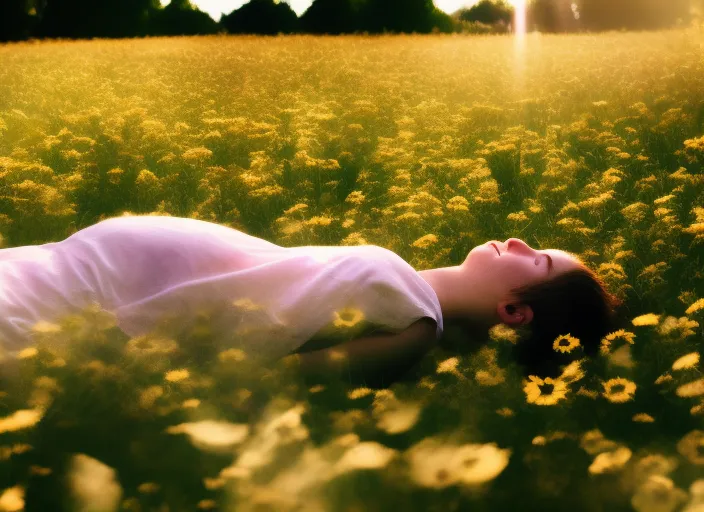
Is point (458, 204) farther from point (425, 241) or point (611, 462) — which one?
point (611, 462)

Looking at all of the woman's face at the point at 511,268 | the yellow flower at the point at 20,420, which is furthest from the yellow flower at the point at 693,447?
the yellow flower at the point at 20,420

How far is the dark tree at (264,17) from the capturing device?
2347 centimetres

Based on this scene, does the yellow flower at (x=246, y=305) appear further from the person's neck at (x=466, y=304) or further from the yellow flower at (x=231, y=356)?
the person's neck at (x=466, y=304)

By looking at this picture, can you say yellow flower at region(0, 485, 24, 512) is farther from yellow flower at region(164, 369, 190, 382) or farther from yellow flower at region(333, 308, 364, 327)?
yellow flower at region(333, 308, 364, 327)

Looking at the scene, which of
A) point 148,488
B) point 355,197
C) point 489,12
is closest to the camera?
point 148,488

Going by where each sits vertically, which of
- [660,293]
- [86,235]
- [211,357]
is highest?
[86,235]

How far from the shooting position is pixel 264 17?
23484mm

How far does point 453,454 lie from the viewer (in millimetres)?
1641

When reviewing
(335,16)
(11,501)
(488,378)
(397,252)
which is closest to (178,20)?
(335,16)

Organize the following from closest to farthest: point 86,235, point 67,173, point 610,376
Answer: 1. point 610,376
2. point 86,235
3. point 67,173

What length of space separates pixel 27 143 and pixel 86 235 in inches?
146

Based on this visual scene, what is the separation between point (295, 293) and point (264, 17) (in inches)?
859

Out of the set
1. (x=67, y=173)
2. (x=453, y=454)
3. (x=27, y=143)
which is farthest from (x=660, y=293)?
(x=27, y=143)

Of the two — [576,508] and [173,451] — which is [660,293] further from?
[173,451]
